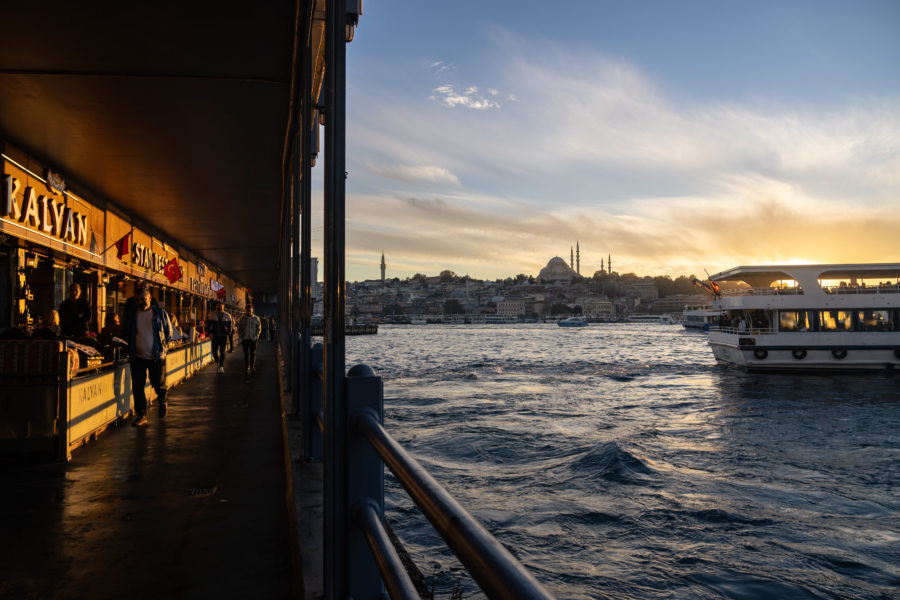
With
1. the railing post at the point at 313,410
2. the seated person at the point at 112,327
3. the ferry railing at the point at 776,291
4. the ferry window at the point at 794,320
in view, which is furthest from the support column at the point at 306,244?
the ferry railing at the point at 776,291

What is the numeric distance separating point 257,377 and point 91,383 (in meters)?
6.56

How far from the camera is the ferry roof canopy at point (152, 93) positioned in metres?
4.49

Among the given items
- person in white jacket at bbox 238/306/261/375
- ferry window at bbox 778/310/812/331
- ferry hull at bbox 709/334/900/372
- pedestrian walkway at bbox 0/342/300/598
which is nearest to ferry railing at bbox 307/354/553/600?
pedestrian walkway at bbox 0/342/300/598

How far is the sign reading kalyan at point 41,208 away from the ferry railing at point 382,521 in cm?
701

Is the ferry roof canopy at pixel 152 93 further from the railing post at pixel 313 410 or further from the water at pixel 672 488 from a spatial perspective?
the water at pixel 672 488

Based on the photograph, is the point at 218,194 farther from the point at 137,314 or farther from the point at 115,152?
the point at 137,314

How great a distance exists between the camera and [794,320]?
84.6ft

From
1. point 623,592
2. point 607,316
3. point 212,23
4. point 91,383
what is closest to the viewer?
point 212,23

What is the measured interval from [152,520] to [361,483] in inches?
87.6

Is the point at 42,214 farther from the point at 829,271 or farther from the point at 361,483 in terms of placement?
the point at 829,271

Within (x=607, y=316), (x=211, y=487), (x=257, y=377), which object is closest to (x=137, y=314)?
(x=211, y=487)

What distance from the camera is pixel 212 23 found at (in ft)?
15.0

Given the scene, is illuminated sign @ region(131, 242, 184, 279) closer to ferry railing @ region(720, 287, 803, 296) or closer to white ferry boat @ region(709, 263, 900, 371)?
A: white ferry boat @ region(709, 263, 900, 371)

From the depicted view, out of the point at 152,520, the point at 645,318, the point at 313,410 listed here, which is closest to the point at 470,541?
the point at 152,520
